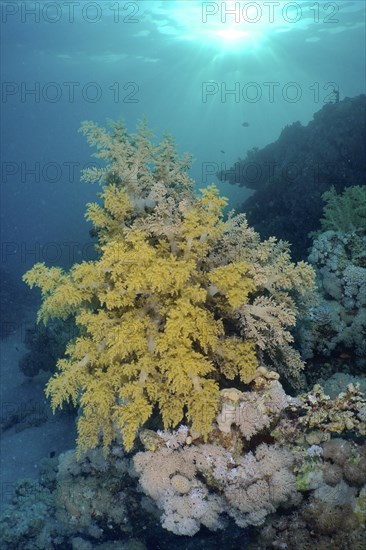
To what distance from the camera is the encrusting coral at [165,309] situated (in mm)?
4121

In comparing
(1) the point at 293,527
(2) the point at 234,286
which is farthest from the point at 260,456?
(2) the point at 234,286

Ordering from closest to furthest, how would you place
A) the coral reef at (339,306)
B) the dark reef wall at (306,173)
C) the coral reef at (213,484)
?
the coral reef at (213,484), the coral reef at (339,306), the dark reef wall at (306,173)

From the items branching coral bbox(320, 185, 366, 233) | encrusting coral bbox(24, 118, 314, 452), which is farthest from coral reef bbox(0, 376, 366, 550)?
branching coral bbox(320, 185, 366, 233)

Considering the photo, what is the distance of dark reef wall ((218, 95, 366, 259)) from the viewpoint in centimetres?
1225

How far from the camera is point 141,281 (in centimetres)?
408

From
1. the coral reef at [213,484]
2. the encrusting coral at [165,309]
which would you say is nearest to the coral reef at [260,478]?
the coral reef at [213,484]

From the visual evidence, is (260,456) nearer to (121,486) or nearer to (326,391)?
(326,391)

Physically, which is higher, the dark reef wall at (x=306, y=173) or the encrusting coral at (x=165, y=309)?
the dark reef wall at (x=306, y=173)

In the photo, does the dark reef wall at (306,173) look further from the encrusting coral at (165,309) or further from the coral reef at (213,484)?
the coral reef at (213,484)

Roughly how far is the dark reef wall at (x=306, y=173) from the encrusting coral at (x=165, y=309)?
6191 millimetres

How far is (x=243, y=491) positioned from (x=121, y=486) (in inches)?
87.3

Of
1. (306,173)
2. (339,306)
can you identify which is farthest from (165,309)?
(306,173)

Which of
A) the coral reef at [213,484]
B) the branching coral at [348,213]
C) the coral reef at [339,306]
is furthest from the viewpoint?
the branching coral at [348,213]

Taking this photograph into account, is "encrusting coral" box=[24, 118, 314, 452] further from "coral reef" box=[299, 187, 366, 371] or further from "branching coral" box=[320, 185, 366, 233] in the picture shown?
"branching coral" box=[320, 185, 366, 233]
